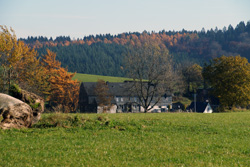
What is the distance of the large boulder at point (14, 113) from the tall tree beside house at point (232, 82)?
50.4m

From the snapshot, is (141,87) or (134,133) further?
(141,87)

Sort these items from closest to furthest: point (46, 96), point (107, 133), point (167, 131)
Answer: point (107, 133) < point (167, 131) < point (46, 96)

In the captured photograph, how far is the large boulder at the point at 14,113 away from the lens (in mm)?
17641

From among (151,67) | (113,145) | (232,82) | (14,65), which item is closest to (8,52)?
(14,65)

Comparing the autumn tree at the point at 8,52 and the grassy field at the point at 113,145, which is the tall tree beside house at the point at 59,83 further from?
the grassy field at the point at 113,145

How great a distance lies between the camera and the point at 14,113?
1800cm

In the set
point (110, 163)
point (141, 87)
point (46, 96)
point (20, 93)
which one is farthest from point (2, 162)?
point (46, 96)

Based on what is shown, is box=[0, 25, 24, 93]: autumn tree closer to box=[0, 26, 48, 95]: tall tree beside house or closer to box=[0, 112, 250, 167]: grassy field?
box=[0, 26, 48, 95]: tall tree beside house

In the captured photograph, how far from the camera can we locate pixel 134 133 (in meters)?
17.4

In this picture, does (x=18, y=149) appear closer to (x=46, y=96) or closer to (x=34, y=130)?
(x=34, y=130)

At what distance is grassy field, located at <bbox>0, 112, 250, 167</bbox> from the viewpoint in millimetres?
10641

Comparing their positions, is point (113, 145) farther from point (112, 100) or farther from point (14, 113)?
point (112, 100)

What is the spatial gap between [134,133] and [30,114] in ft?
24.0

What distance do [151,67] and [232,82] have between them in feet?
70.1
